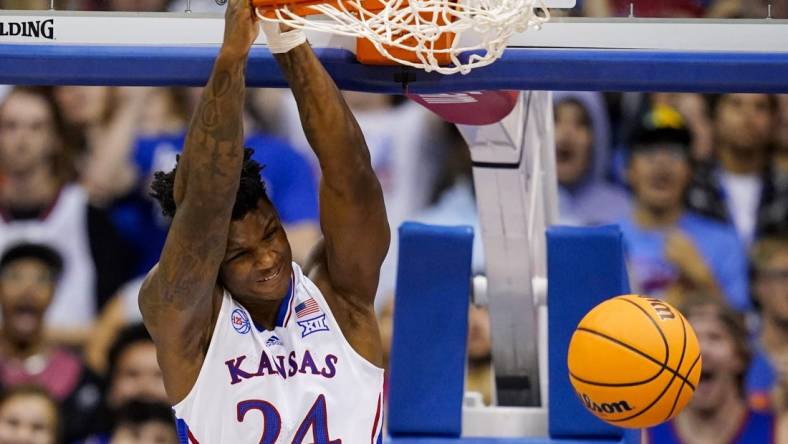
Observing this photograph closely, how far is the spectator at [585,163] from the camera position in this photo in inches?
248

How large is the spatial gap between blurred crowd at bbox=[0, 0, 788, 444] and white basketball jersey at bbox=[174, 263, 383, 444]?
9.07 ft

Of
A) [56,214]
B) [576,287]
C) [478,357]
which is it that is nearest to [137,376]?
[56,214]

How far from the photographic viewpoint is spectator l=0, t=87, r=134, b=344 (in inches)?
245

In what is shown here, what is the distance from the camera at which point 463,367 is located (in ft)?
14.9

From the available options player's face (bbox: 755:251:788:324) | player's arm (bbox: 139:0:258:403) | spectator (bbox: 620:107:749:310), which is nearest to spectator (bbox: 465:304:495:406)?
spectator (bbox: 620:107:749:310)

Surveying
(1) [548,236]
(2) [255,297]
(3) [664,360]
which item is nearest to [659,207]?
(1) [548,236]

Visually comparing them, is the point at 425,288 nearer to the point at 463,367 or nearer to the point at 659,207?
the point at 463,367

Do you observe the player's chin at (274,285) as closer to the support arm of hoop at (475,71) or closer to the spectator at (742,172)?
the support arm of hoop at (475,71)

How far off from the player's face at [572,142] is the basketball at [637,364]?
9.68 feet

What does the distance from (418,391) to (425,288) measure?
1.25ft

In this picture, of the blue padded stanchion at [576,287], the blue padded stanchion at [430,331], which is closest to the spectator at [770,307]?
the blue padded stanchion at [576,287]

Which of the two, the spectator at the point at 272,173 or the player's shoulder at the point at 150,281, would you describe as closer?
the player's shoulder at the point at 150,281

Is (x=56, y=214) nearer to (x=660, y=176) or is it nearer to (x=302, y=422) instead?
(x=660, y=176)

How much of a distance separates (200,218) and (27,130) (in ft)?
12.5
